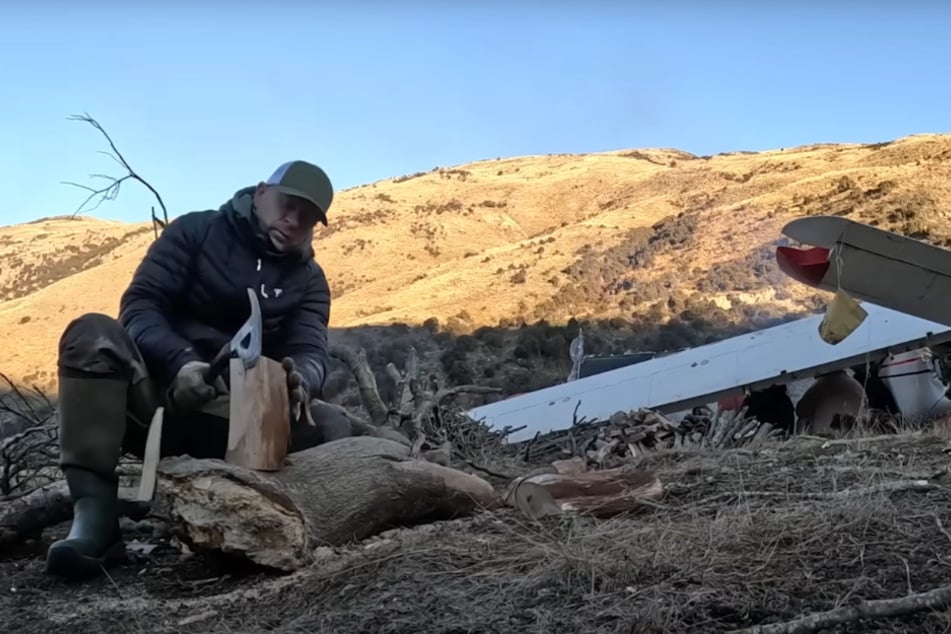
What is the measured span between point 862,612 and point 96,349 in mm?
2372

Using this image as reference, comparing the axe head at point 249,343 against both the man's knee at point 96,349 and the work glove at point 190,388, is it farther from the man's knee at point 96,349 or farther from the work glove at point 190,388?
the man's knee at point 96,349

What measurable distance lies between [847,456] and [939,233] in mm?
21807

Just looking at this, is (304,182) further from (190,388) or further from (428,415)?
(428,415)

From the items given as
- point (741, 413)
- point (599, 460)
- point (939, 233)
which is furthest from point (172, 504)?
point (939, 233)

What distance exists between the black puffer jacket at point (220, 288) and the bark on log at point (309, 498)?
35cm

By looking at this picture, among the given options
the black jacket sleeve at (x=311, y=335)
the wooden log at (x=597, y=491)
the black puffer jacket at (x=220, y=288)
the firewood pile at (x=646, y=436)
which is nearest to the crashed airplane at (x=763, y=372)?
the firewood pile at (x=646, y=436)

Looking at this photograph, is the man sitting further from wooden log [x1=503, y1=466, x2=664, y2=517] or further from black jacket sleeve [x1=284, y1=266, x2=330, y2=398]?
wooden log [x1=503, y1=466, x2=664, y2=517]

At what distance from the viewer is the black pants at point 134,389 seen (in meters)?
3.25

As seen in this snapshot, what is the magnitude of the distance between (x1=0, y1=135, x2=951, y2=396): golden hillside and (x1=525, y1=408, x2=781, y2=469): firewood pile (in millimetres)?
13598

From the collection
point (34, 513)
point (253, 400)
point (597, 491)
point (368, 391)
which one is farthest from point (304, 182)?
point (368, 391)

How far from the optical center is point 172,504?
Answer: 3139 millimetres

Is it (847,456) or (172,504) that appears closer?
(172,504)

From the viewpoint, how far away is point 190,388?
330cm

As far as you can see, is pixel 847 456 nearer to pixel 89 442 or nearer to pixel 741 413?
pixel 741 413
